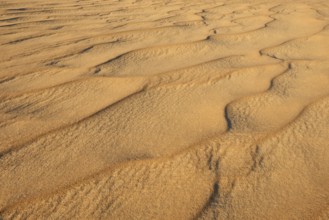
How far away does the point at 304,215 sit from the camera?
736 millimetres

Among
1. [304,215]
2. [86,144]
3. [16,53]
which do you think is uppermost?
[16,53]

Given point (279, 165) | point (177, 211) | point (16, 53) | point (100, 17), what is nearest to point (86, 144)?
point (177, 211)

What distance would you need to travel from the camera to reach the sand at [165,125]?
0.77m

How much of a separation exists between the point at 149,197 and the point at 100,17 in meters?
1.93

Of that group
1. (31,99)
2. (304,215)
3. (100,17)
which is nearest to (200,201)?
(304,215)

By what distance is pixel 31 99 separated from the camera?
46.8 inches

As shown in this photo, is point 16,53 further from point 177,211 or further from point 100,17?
point 177,211

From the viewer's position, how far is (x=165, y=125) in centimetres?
104

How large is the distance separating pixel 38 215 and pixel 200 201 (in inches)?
14.3

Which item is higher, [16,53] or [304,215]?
[16,53]

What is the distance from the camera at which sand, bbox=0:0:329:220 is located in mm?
773

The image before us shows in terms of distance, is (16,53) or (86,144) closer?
(86,144)

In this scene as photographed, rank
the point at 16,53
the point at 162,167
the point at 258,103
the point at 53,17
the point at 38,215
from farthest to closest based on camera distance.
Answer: the point at 53,17 < the point at 16,53 < the point at 258,103 < the point at 162,167 < the point at 38,215

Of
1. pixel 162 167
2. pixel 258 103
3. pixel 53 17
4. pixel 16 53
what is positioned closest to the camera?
pixel 162 167
